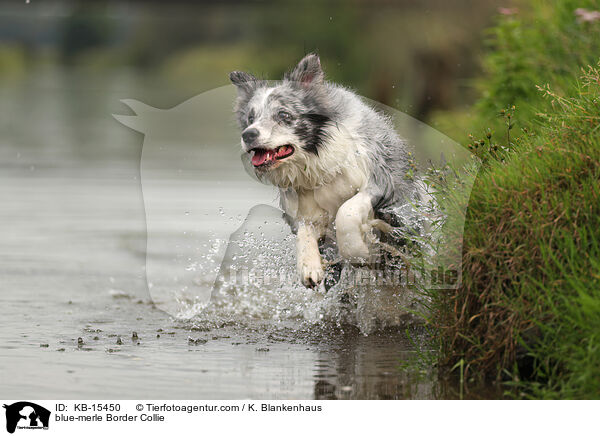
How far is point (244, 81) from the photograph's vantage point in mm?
5602

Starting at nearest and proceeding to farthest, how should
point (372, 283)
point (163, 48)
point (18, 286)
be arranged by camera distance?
point (372, 283) → point (18, 286) → point (163, 48)

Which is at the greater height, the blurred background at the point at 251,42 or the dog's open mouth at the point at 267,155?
the blurred background at the point at 251,42

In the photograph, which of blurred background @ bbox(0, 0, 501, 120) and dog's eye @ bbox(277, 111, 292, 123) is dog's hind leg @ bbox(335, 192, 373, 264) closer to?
dog's eye @ bbox(277, 111, 292, 123)

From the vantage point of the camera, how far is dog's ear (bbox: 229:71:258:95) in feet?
18.3

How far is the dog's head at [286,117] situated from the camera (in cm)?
529

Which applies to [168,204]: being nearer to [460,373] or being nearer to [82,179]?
[82,179]

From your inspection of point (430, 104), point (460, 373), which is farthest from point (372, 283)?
point (430, 104)

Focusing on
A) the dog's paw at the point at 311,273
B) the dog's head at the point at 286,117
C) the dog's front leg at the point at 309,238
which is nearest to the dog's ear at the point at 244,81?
the dog's head at the point at 286,117

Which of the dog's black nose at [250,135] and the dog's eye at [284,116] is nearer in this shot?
the dog's black nose at [250,135]

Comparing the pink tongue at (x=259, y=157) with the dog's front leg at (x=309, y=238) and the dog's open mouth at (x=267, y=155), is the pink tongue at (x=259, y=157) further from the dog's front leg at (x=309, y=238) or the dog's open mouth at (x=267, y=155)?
the dog's front leg at (x=309, y=238)

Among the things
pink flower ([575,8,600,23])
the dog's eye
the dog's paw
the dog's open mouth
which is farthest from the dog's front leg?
pink flower ([575,8,600,23])

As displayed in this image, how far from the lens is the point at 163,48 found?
24625 millimetres

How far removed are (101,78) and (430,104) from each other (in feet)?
51.4
